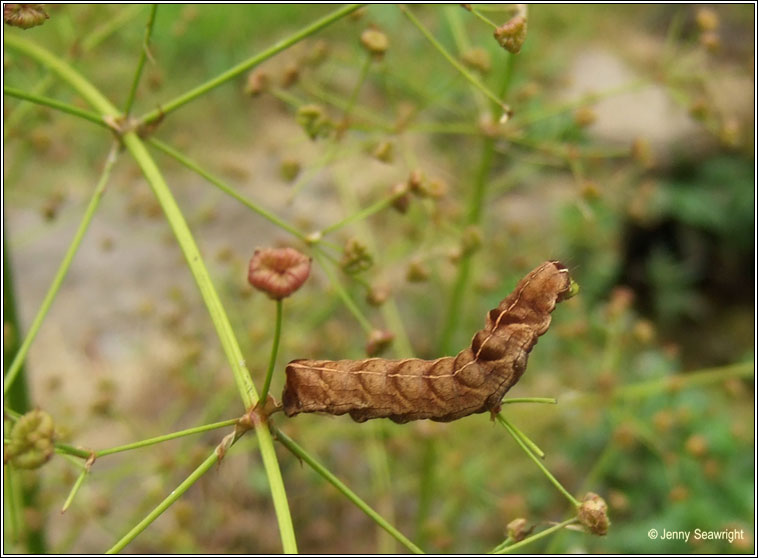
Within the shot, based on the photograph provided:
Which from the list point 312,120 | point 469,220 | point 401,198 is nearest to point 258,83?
point 312,120

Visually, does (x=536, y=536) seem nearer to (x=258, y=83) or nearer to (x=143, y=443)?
(x=143, y=443)

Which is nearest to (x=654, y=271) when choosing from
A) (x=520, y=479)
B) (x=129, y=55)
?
(x=520, y=479)

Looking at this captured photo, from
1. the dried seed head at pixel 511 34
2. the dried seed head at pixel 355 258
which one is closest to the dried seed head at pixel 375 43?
the dried seed head at pixel 355 258

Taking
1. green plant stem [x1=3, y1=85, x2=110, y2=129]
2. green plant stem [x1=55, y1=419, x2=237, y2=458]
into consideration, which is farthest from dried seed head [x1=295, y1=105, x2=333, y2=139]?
green plant stem [x1=55, y1=419, x2=237, y2=458]

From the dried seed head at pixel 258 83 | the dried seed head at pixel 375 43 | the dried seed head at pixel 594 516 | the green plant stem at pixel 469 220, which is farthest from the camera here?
the green plant stem at pixel 469 220

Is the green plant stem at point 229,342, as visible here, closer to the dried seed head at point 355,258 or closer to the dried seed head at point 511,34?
the dried seed head at point 355,258

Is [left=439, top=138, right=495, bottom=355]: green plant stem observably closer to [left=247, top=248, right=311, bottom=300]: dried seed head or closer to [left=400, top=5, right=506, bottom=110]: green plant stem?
[left=400, top=5, right=506, bottom=110]: green plant stem
